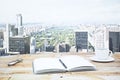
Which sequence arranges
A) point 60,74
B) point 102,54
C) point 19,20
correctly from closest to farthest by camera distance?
point 60,74 → point 102,54 → point 19,20

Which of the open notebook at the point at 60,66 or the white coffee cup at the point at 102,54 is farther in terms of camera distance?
the white coffee cup at the point at 102,54

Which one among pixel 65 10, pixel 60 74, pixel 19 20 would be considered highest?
pixel 65 10

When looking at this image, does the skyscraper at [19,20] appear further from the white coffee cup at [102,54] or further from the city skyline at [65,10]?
the white coffee cup at [102,54]

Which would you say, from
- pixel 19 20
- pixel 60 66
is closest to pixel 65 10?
pixel 19 20

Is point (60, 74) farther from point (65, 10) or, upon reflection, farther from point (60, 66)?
point (65, 10)

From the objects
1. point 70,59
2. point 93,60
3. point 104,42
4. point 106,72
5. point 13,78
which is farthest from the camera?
point 104,42

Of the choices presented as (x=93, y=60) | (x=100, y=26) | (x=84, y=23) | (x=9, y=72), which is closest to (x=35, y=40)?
(x=84, y=23)

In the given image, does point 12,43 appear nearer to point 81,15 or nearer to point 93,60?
point 81,15

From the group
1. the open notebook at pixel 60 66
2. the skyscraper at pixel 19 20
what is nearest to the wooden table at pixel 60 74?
the open notebook at pixel 60 66

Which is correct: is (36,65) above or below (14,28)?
below
